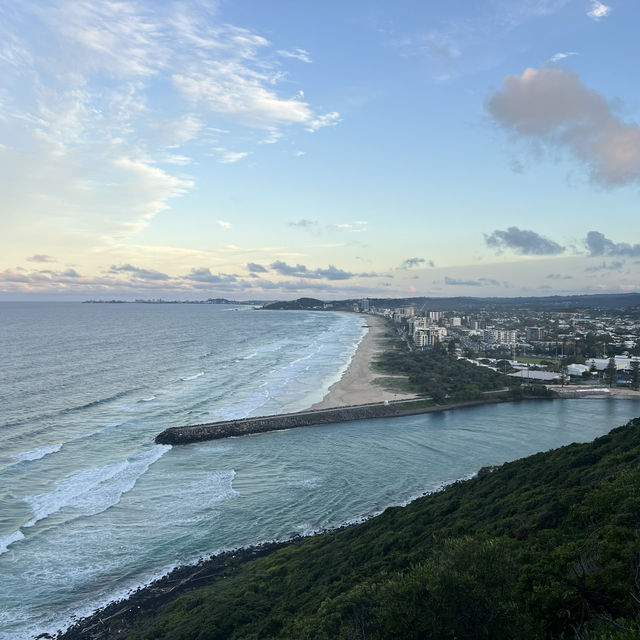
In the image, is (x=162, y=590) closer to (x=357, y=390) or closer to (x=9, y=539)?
(x=9, y=539)

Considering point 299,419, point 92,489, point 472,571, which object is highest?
point 472,571

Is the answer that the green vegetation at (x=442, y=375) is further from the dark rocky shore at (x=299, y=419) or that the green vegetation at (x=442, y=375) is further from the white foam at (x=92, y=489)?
the white foam at (x=92, y=489)

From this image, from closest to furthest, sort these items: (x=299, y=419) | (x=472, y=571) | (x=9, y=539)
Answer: (x=472, y=571) → (x=9, y=539) → (x=299, y=419)

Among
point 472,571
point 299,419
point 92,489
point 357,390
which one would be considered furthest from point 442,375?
point 472,571

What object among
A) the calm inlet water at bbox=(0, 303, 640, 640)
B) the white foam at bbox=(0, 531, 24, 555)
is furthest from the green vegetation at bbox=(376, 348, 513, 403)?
the white foam at bbox=(0, 531, 24, 555)

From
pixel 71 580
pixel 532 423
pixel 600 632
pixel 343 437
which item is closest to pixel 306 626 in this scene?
pixel 600 632

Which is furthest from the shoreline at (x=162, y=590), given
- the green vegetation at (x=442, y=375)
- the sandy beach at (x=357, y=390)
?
the green vegetation at (x=442, y=375)
